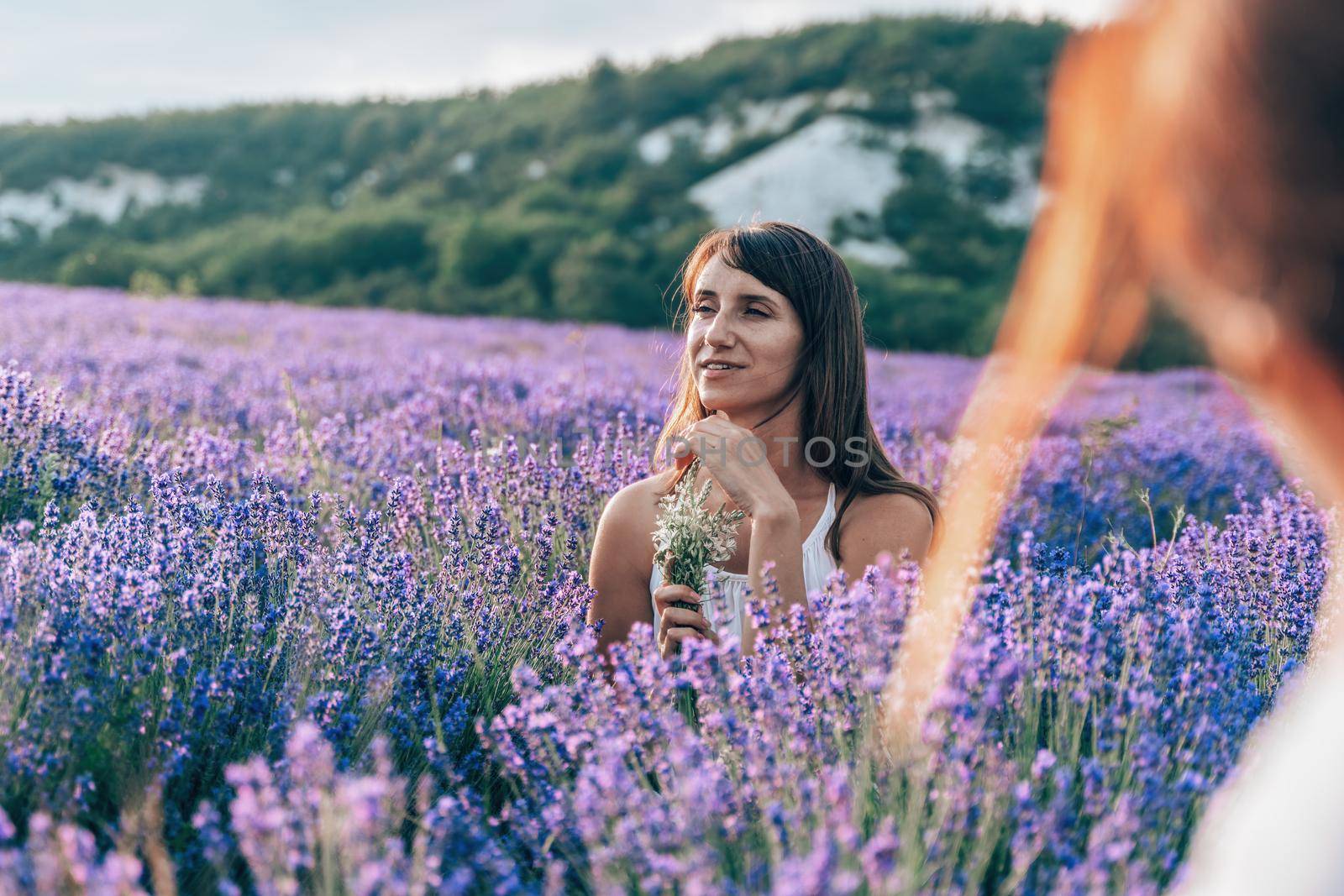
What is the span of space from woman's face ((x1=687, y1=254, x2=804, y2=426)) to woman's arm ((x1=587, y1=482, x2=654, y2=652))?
0.34 meters

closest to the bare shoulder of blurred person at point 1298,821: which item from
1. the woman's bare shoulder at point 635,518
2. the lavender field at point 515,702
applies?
the lavender field at point 515,702

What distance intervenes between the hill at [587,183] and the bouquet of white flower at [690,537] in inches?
532

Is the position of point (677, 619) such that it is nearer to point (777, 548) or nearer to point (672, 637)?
point (672, 637)

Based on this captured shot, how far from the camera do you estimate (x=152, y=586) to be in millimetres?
1787

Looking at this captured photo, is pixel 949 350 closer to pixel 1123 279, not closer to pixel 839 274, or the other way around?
pixel 839 274

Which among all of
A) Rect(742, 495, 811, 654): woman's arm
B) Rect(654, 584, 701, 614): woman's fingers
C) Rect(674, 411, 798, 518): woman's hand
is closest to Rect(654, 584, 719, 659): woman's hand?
Rect(654, 584, 701, 614): woman's fingers

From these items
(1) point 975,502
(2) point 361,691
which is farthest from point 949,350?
(2) point 361,691

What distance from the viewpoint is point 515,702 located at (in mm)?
2301

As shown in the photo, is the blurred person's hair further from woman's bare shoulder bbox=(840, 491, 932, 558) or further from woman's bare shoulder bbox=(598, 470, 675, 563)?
woman's bare shoulder bbox=(598, 470, 675, 563)

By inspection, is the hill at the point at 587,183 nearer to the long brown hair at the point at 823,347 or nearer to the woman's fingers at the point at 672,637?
the long brown hair at the point at 823,347

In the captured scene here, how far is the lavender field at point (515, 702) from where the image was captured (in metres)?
1.28

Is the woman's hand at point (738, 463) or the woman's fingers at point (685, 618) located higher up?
the woman's hand at point (738, 463)

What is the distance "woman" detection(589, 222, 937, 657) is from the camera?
2.45 meters

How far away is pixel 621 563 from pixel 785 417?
0.55m
